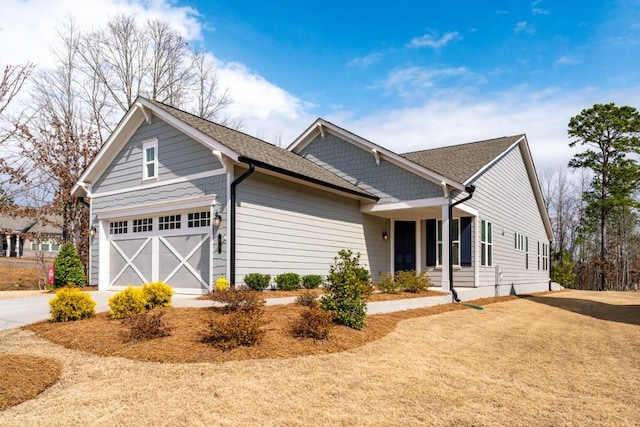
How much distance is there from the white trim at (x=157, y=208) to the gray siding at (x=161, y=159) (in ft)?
2.54

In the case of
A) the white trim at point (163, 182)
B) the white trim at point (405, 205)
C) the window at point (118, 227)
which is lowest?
the window at point (118, 227)

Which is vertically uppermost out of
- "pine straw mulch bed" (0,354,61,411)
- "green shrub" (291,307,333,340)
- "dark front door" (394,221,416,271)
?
"dark front door" (394,221,416,271)

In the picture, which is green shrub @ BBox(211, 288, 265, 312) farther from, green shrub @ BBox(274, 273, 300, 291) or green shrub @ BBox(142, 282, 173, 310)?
green shrub @ BBox(274, 273, 300, 291)

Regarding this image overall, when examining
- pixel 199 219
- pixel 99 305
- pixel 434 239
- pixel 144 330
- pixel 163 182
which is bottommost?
pixel 99 305

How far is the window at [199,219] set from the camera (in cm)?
1186

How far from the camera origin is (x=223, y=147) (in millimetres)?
10875

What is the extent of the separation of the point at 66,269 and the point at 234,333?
10.9 m

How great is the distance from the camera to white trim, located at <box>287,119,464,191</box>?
13.8m

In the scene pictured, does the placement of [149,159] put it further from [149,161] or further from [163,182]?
[163,182]

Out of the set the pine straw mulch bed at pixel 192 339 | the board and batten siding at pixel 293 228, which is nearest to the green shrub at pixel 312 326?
the pine straw mulch bed at pixel 192 339

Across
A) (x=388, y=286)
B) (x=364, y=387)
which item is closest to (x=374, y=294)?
(x=388, y=286)

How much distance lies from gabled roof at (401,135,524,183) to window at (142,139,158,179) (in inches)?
335

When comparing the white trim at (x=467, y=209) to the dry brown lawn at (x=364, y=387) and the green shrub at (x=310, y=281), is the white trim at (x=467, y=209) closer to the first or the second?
the green shrub at (x=310, y=281)


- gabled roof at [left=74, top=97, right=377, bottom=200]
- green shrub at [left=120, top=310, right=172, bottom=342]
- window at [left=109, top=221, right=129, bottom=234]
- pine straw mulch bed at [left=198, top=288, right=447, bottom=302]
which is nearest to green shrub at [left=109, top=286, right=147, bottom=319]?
green shrub at [left=120, top=310, right=172, bottom=342]
